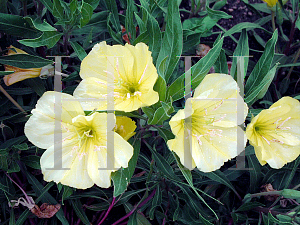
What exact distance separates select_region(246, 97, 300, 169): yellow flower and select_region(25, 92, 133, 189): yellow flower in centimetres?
59

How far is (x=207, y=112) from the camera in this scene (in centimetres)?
116

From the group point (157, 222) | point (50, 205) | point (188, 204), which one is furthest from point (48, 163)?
point (157, 222)

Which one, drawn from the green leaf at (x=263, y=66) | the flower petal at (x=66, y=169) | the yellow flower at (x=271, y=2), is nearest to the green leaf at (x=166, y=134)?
the flower petal at (x=66, y=169)

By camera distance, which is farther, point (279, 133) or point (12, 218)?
point (12, 218)

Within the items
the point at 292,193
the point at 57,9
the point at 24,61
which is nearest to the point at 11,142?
the point at 24,61

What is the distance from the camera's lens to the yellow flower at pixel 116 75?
1099mm

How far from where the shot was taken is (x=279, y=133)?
1291mm

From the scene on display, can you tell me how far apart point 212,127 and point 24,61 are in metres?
0.98

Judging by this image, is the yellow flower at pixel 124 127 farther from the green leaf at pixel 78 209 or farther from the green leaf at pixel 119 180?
the green leaf at pixel 78 209

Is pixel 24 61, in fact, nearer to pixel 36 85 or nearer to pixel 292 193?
pixel 36 85

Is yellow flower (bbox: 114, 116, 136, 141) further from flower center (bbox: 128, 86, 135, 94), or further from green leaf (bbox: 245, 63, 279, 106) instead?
green leaf (bbox: 245, 63, 279, 106)

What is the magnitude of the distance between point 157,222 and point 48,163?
101 cm

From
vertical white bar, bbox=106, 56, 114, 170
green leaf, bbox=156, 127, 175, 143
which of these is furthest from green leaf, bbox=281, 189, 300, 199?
vertical white bar, bbox=106, 56, 114, 170

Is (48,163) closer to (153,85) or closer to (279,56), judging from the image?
(153,85)
